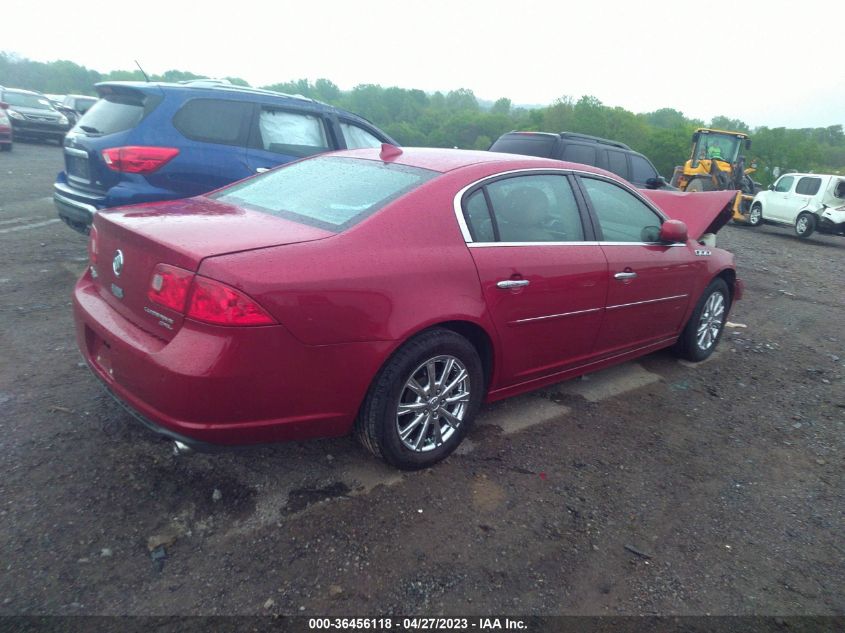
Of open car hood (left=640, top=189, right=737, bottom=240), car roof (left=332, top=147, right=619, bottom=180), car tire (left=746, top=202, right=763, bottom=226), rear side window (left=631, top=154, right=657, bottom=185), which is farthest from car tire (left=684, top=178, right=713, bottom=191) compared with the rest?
car roof (left=332, top=147, right=619, bottom=180)

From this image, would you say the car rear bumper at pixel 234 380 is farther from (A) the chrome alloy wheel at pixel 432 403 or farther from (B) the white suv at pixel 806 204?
(B) the white suv at pixel 806 204

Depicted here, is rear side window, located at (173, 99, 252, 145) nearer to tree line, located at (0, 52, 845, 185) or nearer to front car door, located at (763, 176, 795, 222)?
front car door, located at (763, 176, 795, 222)

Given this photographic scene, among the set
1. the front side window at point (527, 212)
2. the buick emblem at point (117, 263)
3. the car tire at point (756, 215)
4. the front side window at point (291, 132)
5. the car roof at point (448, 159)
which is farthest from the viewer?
the car tire at point (756, 215)

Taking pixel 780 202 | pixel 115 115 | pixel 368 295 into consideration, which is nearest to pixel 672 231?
pixel 368 295

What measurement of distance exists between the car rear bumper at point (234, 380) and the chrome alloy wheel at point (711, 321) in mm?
3317

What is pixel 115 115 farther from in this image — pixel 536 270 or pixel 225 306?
pixel 536 270

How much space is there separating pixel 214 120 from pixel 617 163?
275 inches

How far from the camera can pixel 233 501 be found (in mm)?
2723

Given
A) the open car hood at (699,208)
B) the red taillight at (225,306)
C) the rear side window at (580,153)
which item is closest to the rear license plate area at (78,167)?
the red taillight at (225,306)

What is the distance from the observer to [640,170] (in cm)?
1088

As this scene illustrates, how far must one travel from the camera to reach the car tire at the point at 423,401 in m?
2.79

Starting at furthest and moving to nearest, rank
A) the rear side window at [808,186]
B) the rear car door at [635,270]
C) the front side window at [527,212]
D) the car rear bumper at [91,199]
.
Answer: the rear side window at [808,186]
the car rear bumper at [91,199]
the rear car door at [635,270]
the front side window at [527,212]

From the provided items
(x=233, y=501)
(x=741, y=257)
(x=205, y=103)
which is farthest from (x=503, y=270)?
(x=741, y=257)

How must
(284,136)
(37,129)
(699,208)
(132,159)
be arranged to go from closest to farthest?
(132,159) → (699,208) → (284,136) → (37,129)
